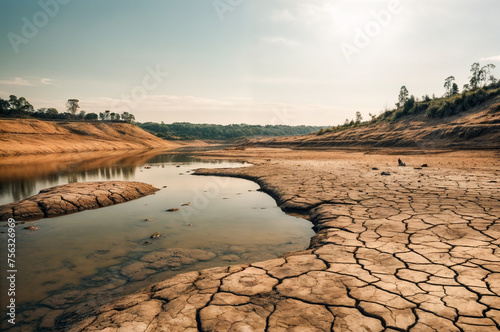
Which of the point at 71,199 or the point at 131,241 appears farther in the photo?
the point at 71,199

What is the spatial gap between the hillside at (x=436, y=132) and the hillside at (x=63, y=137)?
108 ft

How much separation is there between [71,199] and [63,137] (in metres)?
40.4

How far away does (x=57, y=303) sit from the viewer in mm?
2986

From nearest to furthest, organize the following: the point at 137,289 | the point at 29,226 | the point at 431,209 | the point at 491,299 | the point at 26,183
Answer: the point at 491,299 → the point at 137,289 → the point at 431,209 → the point at 29,226 → the point at 26,183

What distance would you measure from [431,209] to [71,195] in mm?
9066

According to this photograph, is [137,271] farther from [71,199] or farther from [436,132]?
[436,132]

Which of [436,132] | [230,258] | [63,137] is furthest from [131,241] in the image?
[63,137]

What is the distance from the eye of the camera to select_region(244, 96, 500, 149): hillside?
15042 mm

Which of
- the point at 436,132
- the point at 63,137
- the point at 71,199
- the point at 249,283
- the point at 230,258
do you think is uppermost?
the point at 63,137

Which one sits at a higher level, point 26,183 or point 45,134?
point 45,134

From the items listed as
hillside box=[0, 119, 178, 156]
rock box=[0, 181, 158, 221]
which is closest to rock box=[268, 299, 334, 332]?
rock box=[0, 181, 158, 221]

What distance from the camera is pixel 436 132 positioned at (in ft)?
60.1

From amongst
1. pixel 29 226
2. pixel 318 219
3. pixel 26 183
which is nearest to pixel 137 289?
pixel 318 219

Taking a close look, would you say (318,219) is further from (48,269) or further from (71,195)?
(71,195)
